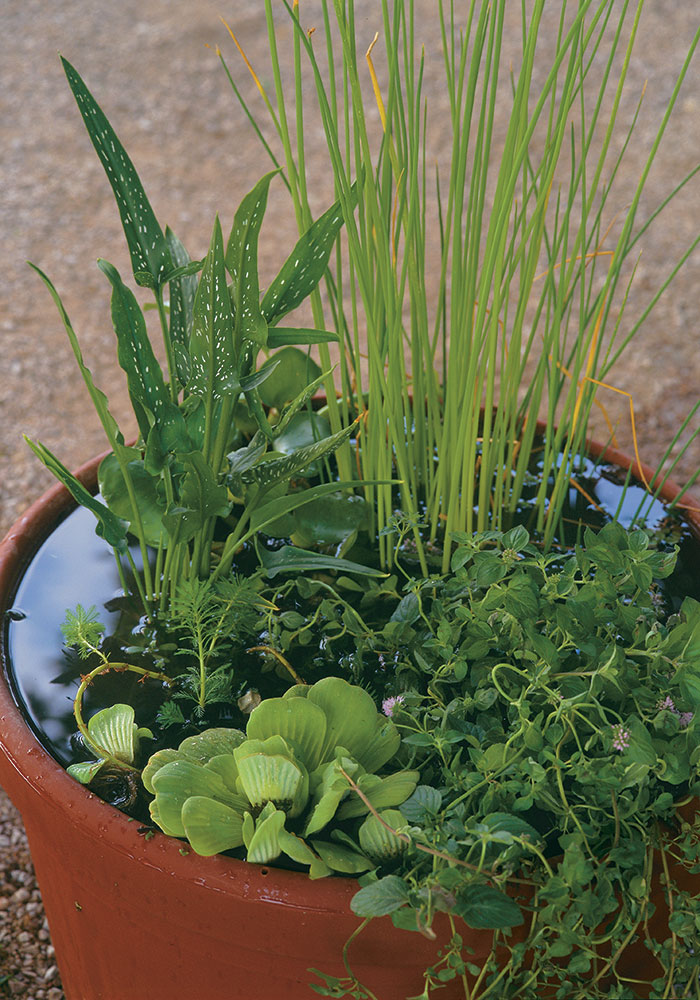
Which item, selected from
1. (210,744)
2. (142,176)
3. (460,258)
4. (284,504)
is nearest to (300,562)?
(284,504)

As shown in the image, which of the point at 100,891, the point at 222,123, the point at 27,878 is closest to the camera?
the point at 100,891

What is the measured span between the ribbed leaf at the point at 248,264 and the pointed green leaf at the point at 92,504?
0.57ft

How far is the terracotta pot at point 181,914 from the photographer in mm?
632

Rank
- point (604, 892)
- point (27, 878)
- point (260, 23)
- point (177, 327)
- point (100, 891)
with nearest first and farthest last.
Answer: point (604, 892), point (100, 891), point (177, 327), point (27, 878), point (260, 23)

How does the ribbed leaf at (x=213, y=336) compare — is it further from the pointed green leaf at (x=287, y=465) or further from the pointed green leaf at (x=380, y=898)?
the pointed green leaf at (x=380, y=898)

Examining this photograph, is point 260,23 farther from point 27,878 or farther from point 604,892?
point 604,892

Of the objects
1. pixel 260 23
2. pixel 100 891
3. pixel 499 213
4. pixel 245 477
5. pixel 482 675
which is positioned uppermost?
pixel 260 23

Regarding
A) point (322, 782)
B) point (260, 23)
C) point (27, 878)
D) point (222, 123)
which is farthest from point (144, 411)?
point (260, 23)

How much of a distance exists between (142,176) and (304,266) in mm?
1920

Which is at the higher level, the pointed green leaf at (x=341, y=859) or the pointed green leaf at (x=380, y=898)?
the pointed green leaf at (x=380, y=898)

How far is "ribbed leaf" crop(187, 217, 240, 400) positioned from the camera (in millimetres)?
690

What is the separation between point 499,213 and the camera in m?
0.72

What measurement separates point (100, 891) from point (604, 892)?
14.1 inches

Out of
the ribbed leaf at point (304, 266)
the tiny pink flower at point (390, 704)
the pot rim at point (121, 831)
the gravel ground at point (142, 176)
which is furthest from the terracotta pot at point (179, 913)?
the gravel ground at point (142, 176)
